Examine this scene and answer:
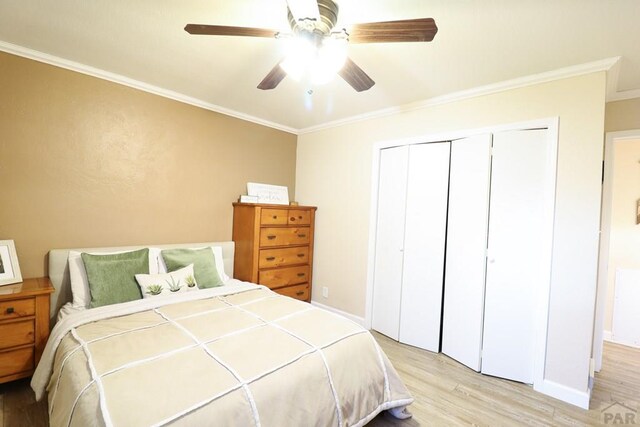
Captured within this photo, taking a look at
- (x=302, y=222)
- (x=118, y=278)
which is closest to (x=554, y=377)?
(x=302, y=222)

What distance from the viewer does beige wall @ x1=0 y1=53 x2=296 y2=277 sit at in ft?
7.13

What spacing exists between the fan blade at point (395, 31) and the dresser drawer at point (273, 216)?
2066mm

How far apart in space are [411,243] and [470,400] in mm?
1359

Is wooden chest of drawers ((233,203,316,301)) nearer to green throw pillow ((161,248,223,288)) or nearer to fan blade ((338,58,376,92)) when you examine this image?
green throw pillow ((161,248,223,288))

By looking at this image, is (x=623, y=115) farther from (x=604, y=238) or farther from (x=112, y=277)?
(x=112, y=277)

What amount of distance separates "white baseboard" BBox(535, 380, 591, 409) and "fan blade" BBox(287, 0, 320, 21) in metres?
2.88

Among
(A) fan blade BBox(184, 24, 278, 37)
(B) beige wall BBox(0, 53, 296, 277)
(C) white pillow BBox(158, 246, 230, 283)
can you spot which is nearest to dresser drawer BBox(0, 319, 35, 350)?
(B) beige wall BBox(0, 53, 296, 277)

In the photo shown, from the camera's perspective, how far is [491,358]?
2369 millimetres

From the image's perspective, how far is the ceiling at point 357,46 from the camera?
1.55m

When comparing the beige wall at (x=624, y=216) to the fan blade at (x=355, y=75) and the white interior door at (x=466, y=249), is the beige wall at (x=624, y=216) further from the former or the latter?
the fan blade at (x=355, y=75)

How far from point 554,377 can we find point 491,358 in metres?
0.41

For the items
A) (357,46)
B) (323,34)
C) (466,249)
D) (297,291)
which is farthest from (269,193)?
(323,34)

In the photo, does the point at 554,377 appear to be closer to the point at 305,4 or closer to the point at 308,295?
the point at 308,295

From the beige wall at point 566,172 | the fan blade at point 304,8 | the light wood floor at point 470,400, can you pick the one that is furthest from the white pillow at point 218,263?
the fan blade at point 304,8
